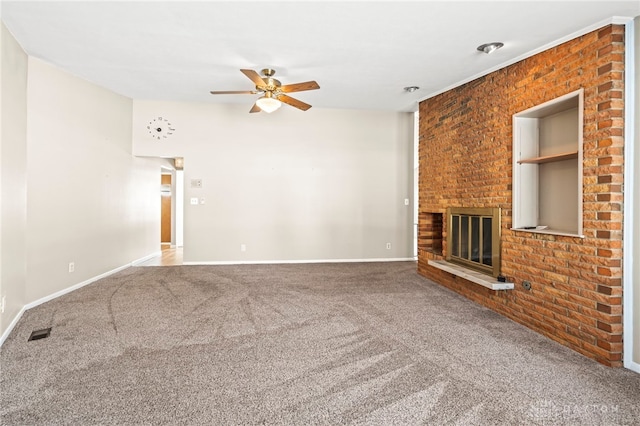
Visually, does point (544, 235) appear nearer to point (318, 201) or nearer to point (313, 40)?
point (313, 40)

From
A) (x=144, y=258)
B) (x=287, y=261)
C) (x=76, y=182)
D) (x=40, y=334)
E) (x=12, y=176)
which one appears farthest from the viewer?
(x=144, y=258)

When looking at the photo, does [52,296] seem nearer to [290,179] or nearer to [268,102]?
[268,102]

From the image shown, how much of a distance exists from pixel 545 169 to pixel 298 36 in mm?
2689

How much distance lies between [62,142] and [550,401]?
527 cm

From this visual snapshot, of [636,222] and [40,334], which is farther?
[40,334]

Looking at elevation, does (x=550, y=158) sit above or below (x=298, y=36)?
below

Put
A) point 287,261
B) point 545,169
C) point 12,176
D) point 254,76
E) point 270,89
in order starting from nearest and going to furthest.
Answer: point 12,176, point 545,169, point 254,76, point 270,89, point 287,261

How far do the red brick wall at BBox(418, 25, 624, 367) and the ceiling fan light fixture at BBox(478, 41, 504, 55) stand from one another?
1.06 ft

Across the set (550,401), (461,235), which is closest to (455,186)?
(461,235)

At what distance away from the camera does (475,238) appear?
150 inches

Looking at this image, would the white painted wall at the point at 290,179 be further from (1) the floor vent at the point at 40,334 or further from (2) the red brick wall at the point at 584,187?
(1) the floor vent at the point at 40,334

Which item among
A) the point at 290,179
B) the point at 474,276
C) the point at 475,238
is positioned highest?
the point at 290,179

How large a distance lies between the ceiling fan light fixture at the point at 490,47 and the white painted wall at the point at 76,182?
15.3 feet

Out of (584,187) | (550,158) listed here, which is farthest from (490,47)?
(584,187)
